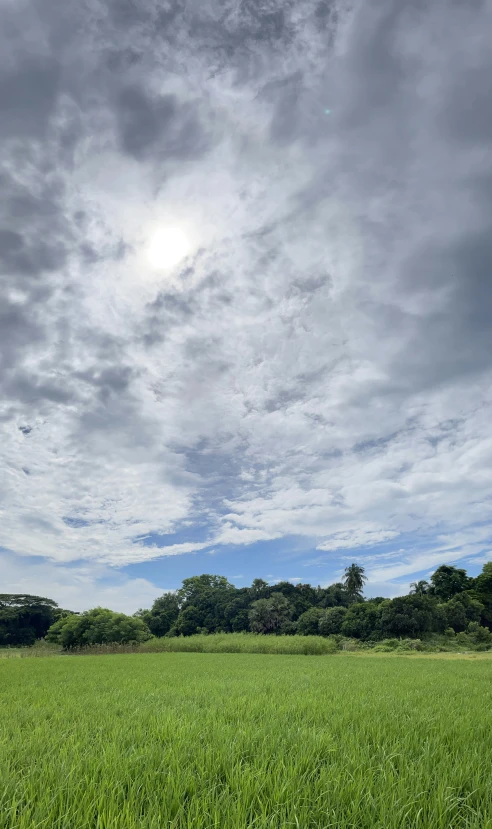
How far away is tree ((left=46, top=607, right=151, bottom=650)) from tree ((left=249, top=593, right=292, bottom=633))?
40.8 ft

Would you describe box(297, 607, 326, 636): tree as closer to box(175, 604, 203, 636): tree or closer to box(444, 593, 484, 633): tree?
box(444, 593, 484, 633): tree

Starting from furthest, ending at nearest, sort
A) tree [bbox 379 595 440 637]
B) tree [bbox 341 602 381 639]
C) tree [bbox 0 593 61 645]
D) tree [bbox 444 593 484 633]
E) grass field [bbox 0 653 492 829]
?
tree [bbox 0 593 61 645]
tree [bbox 444 593 484 633]
tree [bbox 341 602 381 639]
tree [bbox 379 595 440 637]
grass field [bbox 0 653 492 829]

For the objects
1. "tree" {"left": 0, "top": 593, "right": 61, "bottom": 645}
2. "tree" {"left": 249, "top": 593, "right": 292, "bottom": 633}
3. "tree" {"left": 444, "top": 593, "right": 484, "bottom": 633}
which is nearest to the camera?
"tree" {"left": 444, "top": 593, "right": 484, "bottom": 633}

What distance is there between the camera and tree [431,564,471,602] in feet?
180

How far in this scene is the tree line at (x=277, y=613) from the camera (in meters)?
41.9

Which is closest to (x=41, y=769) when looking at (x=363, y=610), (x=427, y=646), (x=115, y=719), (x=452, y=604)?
(x=115, y=719)

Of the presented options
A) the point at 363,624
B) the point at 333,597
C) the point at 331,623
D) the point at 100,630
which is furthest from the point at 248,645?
the point at 333,597

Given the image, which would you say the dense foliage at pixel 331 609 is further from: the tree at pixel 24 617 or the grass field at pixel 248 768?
the grass field at pixel 248 768

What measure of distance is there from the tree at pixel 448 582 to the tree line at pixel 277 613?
0.39ft

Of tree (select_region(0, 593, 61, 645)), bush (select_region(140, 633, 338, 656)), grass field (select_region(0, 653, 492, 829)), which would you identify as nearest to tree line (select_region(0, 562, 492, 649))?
tree (select_region(0, 593, 61, 645))

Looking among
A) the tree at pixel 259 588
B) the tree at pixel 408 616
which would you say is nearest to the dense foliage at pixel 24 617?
the tree at pixel 259 588

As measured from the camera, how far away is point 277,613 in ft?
163

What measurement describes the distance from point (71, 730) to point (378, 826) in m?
4.28

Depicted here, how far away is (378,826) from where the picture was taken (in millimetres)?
2607
